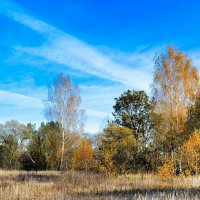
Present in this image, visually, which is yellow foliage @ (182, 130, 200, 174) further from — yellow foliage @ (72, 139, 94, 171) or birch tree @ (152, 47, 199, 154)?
yellow foliage @ (72, 139, 94, 171)

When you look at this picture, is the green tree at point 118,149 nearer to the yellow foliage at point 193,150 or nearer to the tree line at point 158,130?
the tree line at point 158,130

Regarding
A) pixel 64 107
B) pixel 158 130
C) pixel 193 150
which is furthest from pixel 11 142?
pixel 193 150

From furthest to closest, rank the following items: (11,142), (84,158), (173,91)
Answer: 1. (11,142)
2. (84,158)
3. (173,91)

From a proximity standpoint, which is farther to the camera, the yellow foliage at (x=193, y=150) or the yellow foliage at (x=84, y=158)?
the yellow foliage at (x=84, y=158)

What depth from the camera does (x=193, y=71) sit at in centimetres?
1998

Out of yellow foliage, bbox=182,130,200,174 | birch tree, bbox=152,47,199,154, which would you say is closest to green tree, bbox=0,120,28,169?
birch tree, bbox=152,47,199,154

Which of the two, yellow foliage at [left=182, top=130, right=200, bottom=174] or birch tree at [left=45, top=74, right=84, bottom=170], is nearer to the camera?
yellow foliage at [left=182, top=130, right=200, bottom=174]

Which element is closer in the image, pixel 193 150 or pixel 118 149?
pixel 193 150

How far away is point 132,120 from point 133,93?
195 cm

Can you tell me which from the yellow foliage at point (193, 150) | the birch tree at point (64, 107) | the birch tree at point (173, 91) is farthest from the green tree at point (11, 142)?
the yellow foliage at point (193, 150)

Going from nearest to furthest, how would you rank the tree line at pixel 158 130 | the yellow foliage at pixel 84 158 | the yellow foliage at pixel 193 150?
the yellow foliage at pixel 193 150, the tree line at pixel 158 130, the yellow foliage at pixel 84 158

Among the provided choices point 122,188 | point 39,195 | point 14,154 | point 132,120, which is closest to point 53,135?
point 14,154

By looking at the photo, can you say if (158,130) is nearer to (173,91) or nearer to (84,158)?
(173,91)

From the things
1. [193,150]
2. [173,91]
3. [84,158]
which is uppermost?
[173,91]
